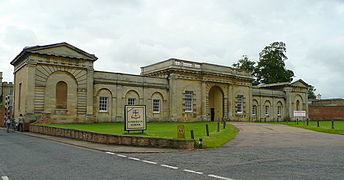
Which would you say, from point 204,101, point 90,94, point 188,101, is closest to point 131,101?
point 90,94

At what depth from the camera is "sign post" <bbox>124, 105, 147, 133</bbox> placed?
1850cm

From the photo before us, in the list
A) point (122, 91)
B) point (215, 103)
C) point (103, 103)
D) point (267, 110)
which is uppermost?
point (122, 91)

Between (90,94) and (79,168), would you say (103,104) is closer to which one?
(90,94)

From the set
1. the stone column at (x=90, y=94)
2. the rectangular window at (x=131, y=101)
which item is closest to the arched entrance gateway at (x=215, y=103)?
the rectangular window at (x=131, y=101)

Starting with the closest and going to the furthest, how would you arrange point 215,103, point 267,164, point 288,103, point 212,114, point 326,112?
1. point 267,164
2. point 212,114
3. point 215,103
4. point 288,103
5. point 326,112

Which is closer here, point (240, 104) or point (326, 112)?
point (240, 104)

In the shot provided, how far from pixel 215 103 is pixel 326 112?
27477 mm

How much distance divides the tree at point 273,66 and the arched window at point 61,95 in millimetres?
46809

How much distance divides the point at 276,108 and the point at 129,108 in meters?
41.6

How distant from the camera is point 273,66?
6600cm

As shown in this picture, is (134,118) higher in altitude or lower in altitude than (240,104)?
lower

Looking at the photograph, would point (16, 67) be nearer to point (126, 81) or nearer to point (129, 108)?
point (126, 81)

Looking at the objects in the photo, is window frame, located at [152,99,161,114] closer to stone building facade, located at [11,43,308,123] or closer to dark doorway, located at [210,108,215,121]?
stone building facade, located at [11,43,308,123]

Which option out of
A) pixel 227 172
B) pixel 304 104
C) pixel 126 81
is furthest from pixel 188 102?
pixel 227 172
